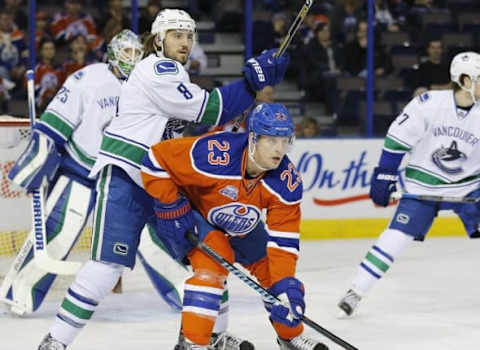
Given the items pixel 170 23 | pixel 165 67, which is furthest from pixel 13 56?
pixel 165 67

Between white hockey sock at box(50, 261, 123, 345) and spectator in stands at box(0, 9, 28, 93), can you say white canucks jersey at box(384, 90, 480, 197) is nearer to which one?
white hockey sock at box(50, 261, 123, 345)

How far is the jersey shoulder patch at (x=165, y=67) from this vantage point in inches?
162

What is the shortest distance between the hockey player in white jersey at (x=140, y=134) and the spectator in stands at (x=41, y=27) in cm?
358

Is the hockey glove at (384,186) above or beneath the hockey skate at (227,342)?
above

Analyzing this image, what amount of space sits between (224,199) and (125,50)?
130 cm

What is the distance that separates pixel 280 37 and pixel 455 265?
2421 millimetres

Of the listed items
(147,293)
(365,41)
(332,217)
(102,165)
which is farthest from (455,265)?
(102,165)

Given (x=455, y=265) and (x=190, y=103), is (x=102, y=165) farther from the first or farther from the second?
(x=455, y=265)

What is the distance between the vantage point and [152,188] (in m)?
3.87

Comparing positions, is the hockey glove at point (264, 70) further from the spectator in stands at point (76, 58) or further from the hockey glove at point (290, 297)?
the spectator in stands at point (76, 58)

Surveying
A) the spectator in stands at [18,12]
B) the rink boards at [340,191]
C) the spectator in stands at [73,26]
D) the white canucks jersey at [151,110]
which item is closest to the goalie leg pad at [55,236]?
the white canucks jersey at [151,110]

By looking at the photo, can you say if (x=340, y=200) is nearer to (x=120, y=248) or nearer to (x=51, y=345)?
(x=120, y=248)

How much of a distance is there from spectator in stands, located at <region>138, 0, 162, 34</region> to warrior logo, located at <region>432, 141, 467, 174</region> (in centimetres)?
302

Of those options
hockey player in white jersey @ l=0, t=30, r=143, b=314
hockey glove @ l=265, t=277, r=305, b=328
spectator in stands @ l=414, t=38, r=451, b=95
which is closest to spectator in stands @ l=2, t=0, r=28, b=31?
spectator in stands @ l=414, t=38, r=451, b=95
